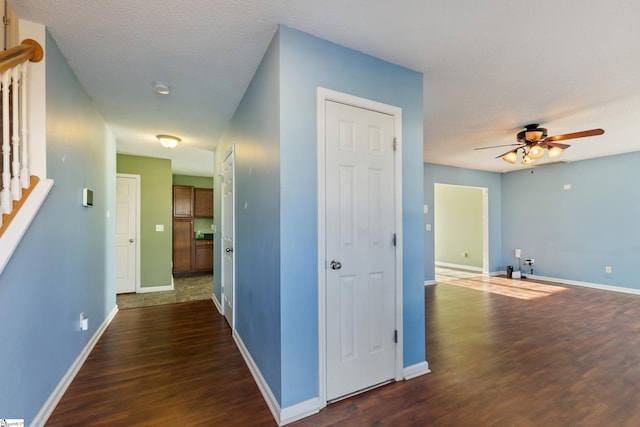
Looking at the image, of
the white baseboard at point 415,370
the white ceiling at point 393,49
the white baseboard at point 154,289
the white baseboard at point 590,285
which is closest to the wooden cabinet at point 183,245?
the white baseboard at point 154,289

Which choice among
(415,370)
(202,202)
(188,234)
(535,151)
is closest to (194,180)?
(202,202)

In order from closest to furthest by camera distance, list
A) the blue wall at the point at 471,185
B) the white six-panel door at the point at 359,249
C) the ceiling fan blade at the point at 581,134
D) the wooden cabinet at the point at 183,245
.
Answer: the white six-panel door at the point at 359,249, the ceiling fan blade at the point at 581,134, the blue wall at the point at 471,185, the wooden cabinet at the point at 183,245

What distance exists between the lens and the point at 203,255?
6809 mm

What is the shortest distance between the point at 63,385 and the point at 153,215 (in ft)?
11.4

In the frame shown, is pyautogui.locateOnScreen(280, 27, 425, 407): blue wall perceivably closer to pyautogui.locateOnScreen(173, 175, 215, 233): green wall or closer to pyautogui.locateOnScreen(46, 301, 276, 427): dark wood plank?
pyautogui.locateOnScreen(46, 301, 276, 427): dark wood plank

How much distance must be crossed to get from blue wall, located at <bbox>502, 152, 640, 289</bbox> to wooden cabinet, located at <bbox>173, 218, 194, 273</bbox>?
7.70 meters

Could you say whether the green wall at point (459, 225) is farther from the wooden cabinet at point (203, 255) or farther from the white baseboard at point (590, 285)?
the wooden cabinet at point (203, 255)

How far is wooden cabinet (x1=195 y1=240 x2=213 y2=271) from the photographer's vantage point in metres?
6.75

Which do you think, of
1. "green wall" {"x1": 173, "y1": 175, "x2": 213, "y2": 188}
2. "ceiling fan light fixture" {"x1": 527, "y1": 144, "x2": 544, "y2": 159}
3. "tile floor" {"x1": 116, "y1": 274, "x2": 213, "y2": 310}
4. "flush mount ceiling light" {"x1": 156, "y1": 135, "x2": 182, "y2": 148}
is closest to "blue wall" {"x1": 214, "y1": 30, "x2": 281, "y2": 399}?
"flush mount ceiling light" {"x1": 156, "y1": 135, "x2": 182, "y2": 148}

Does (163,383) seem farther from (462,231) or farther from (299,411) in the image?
(462,231)

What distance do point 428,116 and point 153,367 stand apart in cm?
386

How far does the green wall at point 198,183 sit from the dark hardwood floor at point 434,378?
367 cm

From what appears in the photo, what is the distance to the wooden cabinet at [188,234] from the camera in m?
6.53

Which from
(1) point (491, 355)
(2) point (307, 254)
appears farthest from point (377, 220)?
(1) point (491, 355)
